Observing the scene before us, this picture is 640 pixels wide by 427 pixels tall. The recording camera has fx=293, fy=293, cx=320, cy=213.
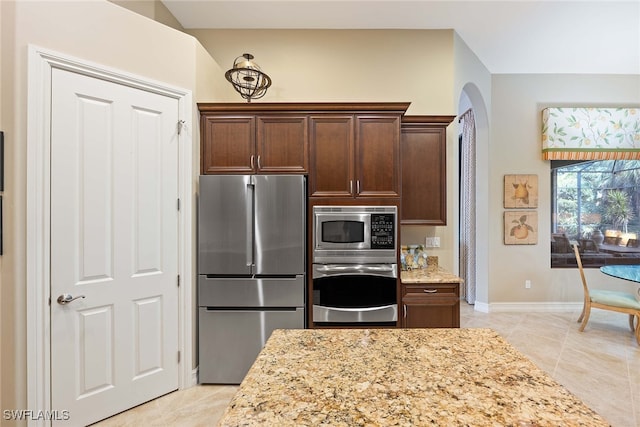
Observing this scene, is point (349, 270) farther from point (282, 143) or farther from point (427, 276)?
Result: point (282, 143)

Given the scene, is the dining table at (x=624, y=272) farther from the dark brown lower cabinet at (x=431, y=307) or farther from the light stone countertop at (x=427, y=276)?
the dark brown lower cabinet at (x=431, y=307)

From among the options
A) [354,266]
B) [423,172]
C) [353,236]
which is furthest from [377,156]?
[354,266]

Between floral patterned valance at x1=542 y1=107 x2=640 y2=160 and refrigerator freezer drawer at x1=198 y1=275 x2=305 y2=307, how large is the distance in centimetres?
424

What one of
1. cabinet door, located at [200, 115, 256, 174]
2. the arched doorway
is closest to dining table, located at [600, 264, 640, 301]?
the arched doorway

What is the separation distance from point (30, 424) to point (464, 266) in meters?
5.18

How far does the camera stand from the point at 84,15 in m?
2.00

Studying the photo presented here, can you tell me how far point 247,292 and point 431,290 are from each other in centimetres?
162

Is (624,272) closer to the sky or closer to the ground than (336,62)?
closer to the ground

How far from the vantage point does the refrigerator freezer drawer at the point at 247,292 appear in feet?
8.28

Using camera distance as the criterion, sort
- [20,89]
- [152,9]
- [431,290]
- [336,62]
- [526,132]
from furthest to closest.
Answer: [526,132]
[336,62]
[152,9]
[431,290]
[20,89]

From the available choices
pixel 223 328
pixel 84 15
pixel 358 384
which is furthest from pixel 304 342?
pixel 84 15

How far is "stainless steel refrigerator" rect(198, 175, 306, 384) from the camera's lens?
2512mm

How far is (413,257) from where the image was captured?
3.18 meters

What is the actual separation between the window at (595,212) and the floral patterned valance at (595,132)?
0.20 m
